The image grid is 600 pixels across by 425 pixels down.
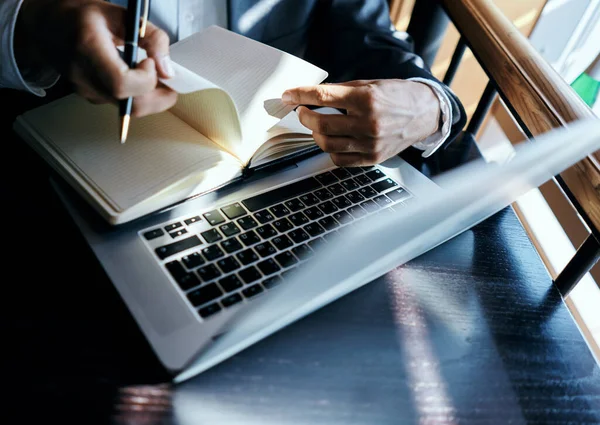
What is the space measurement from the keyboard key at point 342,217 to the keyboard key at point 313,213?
18mm

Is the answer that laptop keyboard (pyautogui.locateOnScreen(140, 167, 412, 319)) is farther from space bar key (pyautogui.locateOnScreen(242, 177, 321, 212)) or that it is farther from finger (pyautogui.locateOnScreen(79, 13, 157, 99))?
finger (pyautogui.locateOnScreen(79, 13, 157, 99))

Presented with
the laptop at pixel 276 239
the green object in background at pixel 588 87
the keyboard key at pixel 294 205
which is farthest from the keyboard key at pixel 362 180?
the green object in background at pixel 588 87

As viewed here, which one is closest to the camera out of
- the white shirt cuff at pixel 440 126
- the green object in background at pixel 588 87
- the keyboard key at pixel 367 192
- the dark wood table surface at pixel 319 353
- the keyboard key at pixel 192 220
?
the dark wood table surface at pixel 319 353

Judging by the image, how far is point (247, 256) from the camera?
0.44 m

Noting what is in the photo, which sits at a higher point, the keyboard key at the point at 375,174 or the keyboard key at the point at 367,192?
the keyboard key at the point at 367,192

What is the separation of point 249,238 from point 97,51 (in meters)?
0.23

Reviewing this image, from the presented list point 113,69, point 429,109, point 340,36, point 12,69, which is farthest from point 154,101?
point 340,36

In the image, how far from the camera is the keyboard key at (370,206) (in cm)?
54

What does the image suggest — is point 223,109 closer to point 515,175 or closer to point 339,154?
point 339,154

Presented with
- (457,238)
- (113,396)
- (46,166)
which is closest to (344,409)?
(113,396)

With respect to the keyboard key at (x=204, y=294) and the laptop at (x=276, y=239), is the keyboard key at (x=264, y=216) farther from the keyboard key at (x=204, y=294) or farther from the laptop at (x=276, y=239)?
the keyboard key at (x=204, y=294)

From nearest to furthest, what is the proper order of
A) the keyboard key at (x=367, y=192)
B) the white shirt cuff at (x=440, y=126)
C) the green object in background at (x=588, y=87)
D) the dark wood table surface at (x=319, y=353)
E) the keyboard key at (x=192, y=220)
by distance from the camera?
the dark wood table surface at (x=319, y=353) < the keyboard key at (x=192, y=220) < the keyboard key at (x=367, y=192) < the white shirt cuff at (x=440, y=126) < the green object in background at (x=588, y=87)

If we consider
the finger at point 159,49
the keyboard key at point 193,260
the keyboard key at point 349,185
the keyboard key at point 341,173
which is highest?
the finger at point 159,49

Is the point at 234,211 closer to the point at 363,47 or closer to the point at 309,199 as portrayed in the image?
the point at 309,199
